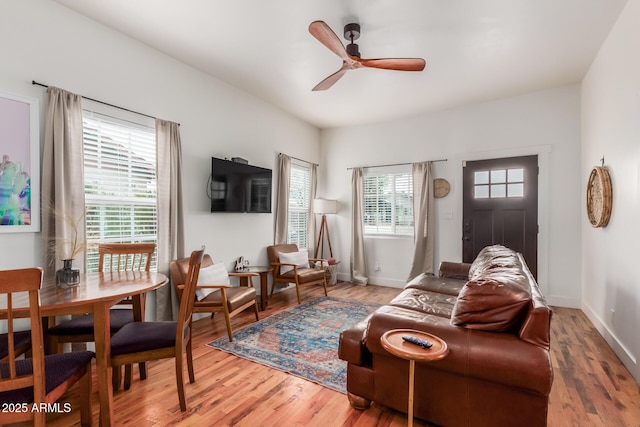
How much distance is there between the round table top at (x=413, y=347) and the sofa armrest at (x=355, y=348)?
258 millimetres

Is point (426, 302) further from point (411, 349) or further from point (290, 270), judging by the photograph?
point (290, 270)

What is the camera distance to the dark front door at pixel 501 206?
4.32 meters

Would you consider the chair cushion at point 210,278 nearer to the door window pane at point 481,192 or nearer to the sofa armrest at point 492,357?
the sofa armrest at point 492,357

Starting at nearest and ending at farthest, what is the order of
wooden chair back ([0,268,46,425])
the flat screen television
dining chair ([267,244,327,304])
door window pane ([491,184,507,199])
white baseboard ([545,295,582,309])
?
wooden chair back ([0,268,46,425])
the flat screen television
white baseboard ([545,295,582,309])
dining chair ([267,244,327,304])
door window pane ([491,184,507,199])

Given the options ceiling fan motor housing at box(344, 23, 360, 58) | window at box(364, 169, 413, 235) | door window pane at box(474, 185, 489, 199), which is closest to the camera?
ceiling fan motor housing at box(344, 23, 360, 58)

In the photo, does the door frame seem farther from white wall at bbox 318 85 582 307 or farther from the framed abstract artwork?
the framed abstract artwork

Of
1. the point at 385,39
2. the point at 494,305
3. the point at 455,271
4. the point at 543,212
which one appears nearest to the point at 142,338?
the point at 494,305

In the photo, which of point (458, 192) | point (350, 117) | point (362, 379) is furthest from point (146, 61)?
point (458, 192)

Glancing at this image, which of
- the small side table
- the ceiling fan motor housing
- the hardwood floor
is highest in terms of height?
the ceiling fan motor housing

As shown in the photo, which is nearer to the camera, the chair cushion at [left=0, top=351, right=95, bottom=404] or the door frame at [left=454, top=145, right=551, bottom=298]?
the chair cushion at [left=0, top=351, right=95, bottom=404]

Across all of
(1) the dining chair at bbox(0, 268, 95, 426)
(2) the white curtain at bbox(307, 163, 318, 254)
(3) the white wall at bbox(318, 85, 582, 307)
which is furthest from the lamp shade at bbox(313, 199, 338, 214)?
(1) the dining chair at bbox(0, 268, 95, 426)

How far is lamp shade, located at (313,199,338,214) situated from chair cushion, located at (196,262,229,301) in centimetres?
243

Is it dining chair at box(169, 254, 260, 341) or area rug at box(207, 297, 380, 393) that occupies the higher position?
dining chair at box(169, 254, 260, 341)

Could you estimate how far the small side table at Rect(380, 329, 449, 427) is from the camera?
146 centimetres
